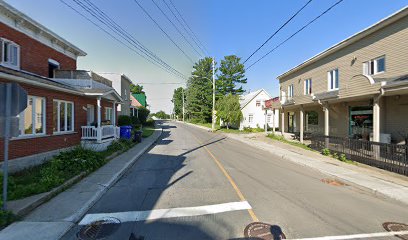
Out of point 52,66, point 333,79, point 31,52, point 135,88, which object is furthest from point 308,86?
point 135,88

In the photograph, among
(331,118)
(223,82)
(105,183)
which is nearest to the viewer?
(105,183)

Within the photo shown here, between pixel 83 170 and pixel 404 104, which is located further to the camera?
pixel 404 104

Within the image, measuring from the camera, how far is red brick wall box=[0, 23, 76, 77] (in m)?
10.6

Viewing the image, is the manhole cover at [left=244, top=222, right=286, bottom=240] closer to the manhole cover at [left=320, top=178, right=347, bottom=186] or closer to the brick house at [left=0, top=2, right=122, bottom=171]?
the manhole cover at [left=320, top=178, right=347, bottom=186]

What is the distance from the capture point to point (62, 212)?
16.2ft

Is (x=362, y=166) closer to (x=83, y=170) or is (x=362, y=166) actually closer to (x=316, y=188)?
(x=316, y=188)

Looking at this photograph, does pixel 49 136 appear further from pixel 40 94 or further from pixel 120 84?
pixel 120 84

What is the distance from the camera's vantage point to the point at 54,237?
12.8 feet

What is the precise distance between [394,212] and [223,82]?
46298mm

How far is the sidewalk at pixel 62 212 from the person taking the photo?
158 inches

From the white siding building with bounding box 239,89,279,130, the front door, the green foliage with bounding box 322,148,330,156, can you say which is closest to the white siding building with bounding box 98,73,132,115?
the front door

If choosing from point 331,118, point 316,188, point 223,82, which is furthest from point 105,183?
point 223,82

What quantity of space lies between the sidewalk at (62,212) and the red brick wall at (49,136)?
10.5 ft

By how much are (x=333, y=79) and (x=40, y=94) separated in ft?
61.2
